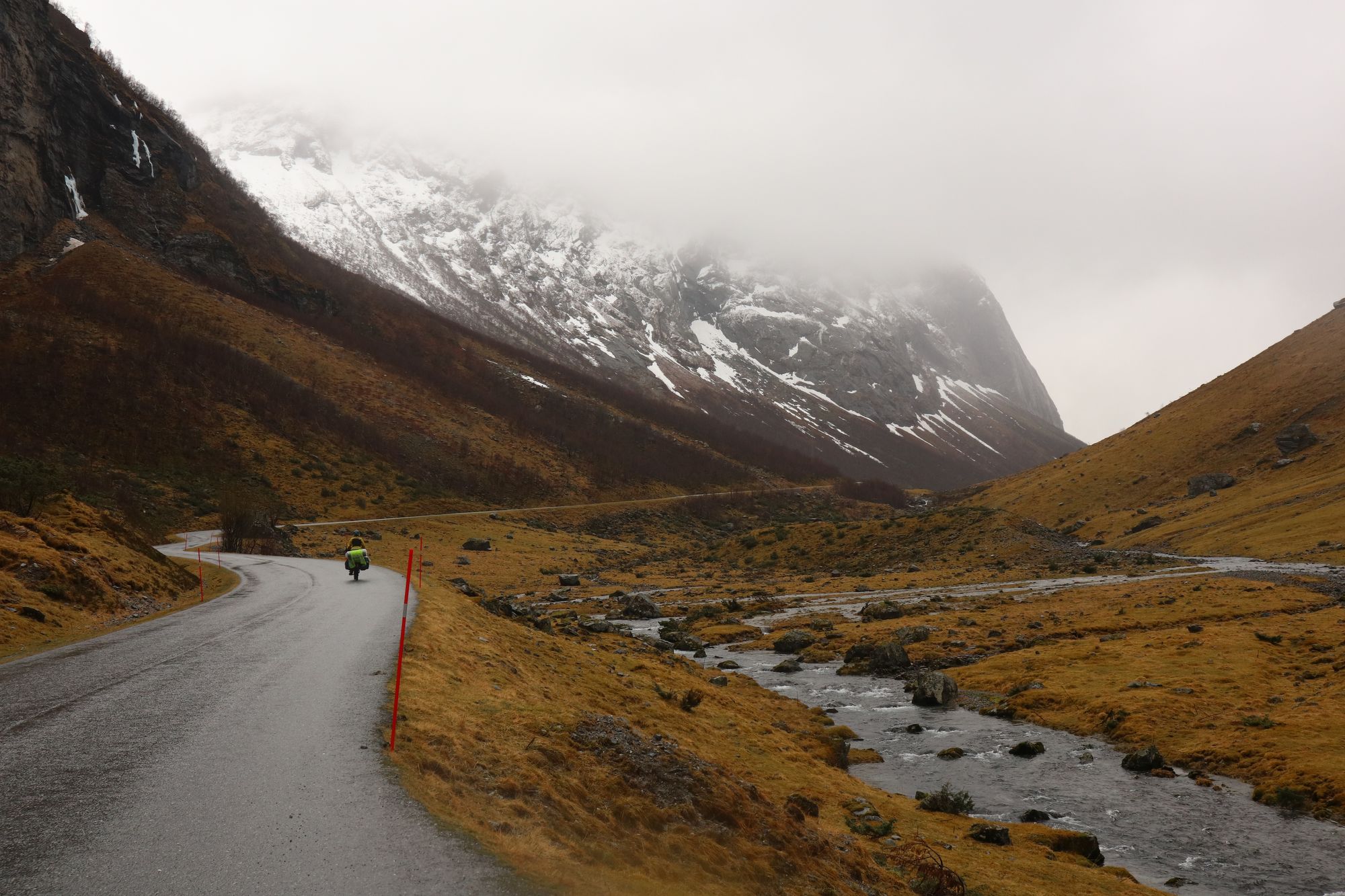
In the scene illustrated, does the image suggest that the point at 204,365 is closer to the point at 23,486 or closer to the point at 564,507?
the point at 564,507

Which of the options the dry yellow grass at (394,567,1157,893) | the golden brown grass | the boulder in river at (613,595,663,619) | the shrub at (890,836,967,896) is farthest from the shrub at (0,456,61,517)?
A: the golden brown grass

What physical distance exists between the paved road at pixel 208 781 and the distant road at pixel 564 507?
59.3 meters

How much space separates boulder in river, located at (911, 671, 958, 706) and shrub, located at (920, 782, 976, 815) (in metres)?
9.93

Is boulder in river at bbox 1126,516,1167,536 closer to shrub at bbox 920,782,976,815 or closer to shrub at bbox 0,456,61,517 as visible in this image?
shrub at bbox 920,782,976,815

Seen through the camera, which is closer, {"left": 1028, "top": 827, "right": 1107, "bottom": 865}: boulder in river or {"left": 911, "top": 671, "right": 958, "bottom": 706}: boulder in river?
{"left": 1028, "top": 827, "right": 1107, "bottom": 865}: boulder in river

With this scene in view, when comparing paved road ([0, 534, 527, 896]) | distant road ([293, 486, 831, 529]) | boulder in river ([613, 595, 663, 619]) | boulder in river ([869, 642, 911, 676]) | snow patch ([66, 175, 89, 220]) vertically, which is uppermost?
snow patch ([66, 175, 89, 220])

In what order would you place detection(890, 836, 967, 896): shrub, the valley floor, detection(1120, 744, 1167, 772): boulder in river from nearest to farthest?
the valley floor
detection(890, 836, 967, 896): shrub
detection(1120, 744, 1167, 772): boulder in river

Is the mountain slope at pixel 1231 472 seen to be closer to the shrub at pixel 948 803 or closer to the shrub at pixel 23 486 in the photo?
the shrub at pixel 948 803

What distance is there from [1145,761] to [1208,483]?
70140mm

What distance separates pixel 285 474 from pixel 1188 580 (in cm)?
8516

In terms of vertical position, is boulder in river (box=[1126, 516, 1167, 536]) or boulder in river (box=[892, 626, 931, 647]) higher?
boulder in river (box=[1126, 516, 1167, 536])

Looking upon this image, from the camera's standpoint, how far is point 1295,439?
7544cm

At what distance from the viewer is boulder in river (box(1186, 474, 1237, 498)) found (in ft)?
249

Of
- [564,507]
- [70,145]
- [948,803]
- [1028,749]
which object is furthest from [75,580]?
[70,145]
